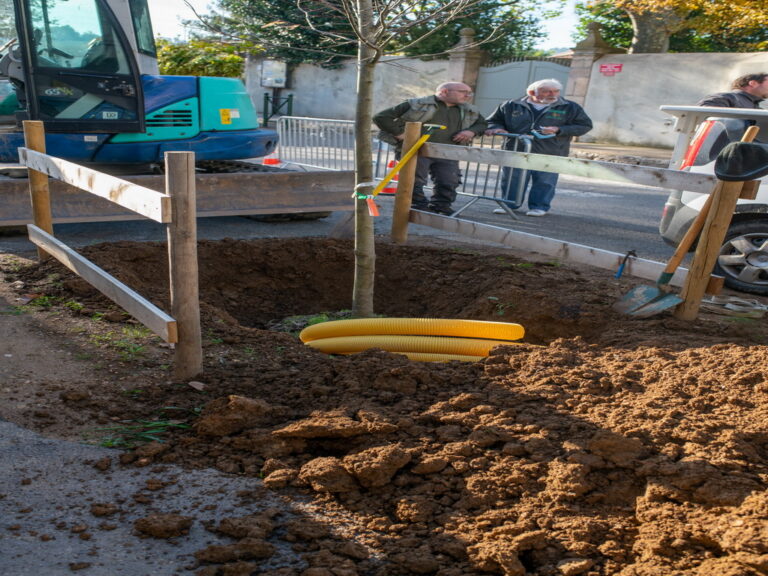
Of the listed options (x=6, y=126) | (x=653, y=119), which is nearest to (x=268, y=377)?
(x=6, y=126)

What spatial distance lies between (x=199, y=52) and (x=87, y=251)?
17.4 metres

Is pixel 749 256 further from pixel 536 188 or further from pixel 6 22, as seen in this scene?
pixel 6 22

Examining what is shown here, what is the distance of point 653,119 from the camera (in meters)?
20.2

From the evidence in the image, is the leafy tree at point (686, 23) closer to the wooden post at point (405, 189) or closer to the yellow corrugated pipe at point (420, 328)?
the wooden post at point (405, 189)

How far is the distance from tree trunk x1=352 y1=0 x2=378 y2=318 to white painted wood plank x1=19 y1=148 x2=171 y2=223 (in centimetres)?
153

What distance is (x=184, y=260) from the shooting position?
11.5 feet

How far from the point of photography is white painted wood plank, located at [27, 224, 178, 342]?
11.6 ft

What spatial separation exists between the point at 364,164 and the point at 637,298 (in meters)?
2.14

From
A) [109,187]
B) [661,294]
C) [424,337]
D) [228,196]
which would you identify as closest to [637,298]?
[661,294]

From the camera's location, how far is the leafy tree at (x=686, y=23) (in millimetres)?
18953

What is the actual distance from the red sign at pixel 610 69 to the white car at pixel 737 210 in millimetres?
15903

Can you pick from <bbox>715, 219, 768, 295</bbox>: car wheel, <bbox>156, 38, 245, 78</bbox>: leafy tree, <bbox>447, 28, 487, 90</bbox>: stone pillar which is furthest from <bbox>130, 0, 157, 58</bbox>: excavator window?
<bbox>447, 28, 487, 90</bbox>: stone pillar

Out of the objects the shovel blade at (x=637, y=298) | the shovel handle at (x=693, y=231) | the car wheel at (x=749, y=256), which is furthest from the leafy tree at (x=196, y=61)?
the shovel handle at (x=693, y=231)

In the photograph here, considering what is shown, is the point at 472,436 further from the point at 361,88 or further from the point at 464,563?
the point at 361,88
